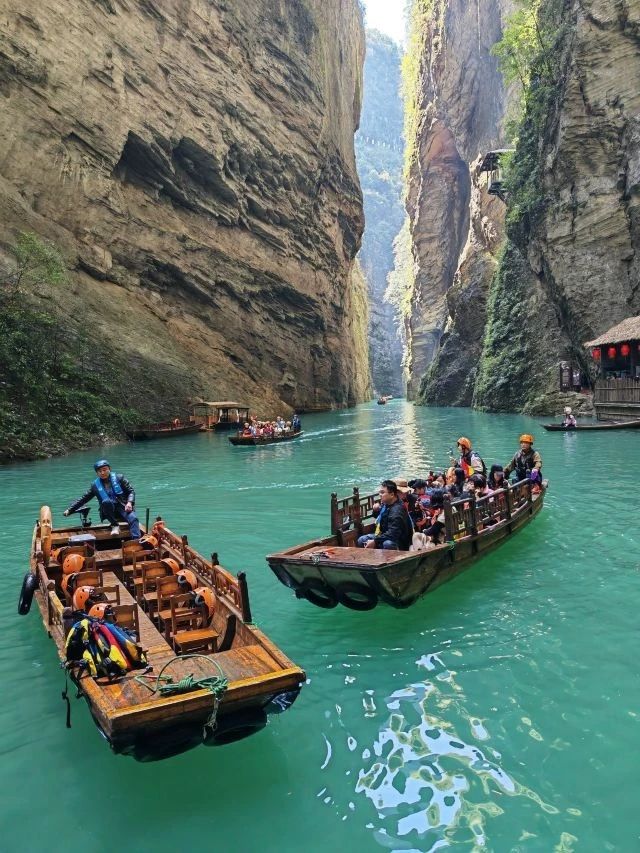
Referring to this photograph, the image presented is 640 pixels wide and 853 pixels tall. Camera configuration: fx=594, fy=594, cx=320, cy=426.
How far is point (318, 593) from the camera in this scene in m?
7.94

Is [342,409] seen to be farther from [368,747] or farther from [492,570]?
[368,747]

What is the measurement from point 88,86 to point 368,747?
41.6 meters

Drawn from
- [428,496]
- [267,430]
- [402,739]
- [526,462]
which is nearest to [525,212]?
[267,430]

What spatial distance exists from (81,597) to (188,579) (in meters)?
1.35

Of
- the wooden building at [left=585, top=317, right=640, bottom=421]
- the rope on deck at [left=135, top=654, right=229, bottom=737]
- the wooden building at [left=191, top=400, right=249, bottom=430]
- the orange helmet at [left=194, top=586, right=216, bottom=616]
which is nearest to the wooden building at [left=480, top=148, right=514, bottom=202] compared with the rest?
the wooden building at [left=585, top=317, right=640, bottom=421]

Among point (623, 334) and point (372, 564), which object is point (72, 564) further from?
point (623, 334)

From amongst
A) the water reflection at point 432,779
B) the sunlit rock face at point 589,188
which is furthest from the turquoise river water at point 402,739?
the sunlit rock face at point 589,188

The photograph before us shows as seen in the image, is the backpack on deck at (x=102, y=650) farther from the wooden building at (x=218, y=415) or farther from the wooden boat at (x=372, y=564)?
the wooden building at (x=218, y=415)

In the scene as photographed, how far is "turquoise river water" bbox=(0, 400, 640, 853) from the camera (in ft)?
14.1

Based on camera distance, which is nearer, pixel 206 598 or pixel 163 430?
pixel 206 598

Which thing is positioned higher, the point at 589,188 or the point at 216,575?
the point at 589,188

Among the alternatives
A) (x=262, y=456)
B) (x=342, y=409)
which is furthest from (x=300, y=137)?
(x=262, y=456)

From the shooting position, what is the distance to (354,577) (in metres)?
7.40

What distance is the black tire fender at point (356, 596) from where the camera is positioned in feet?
24.7
